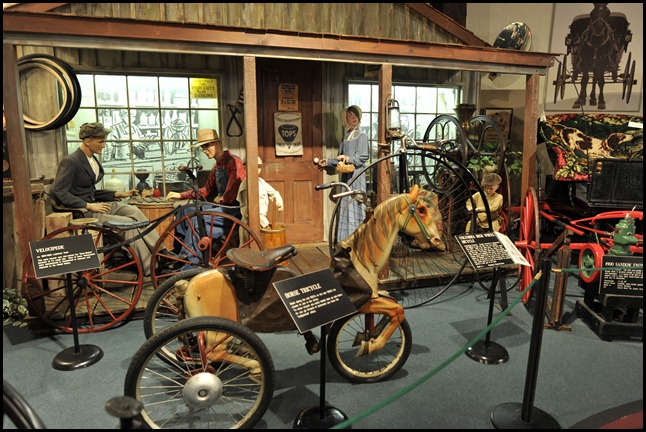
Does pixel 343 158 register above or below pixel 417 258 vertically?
above

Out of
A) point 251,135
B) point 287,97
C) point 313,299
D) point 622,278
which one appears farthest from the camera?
point 287,97

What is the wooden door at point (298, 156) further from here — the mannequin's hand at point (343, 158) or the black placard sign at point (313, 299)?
the black placard sign at point (313, 299)

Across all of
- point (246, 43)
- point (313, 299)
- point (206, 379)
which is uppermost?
point (246, 43)

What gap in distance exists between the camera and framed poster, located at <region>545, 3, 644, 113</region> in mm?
7566

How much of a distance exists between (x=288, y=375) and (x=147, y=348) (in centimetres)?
134

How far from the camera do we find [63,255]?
3.57 m

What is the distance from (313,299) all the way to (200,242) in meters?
2.21

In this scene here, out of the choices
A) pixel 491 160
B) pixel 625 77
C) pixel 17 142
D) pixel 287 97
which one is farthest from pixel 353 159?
pixel 625 77

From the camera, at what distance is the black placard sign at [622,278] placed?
400 centimetres

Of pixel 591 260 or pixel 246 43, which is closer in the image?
pixel 246 43

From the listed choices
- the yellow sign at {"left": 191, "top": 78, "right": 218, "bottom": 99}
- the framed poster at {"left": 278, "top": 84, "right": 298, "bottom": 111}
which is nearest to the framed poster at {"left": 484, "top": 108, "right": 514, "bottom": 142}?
the framed poster at {"left": 278, "top": 84, "right": 298, "bottom": 111}

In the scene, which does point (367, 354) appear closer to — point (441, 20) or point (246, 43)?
point (246, 43)

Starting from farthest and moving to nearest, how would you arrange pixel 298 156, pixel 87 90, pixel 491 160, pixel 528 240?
pixel 491 160
pixel 298 156
pixel 87 90
pixel 528 240

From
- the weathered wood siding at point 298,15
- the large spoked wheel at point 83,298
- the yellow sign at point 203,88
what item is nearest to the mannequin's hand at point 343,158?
the weathered wood siding at point 298,15
